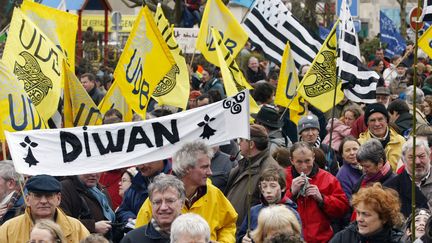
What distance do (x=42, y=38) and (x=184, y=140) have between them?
353 centimetres

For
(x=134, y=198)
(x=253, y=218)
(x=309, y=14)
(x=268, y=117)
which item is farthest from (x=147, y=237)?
(x=309, y=14)

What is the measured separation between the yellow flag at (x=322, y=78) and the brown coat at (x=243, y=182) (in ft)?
10.2

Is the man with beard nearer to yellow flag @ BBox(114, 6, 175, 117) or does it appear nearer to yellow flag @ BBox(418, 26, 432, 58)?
yellow flag @ BBox(418, 26, 432, 58)

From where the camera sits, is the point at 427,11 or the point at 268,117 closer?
the point at 427,11

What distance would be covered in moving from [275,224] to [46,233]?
139cm

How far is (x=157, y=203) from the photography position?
885cm

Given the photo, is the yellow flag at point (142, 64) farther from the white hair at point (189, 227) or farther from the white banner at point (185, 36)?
the white banner at point (185, 36)

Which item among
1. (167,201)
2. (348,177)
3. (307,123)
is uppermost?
(167,201)

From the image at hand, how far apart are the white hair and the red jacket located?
2.49 m

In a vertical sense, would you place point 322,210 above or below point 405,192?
below

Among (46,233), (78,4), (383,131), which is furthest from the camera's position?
(78,4)

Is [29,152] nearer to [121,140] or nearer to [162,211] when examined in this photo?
[121,140]

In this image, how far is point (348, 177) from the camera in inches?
460

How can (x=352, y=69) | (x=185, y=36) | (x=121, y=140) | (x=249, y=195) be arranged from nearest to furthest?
(x=249, y=195) < (x=121, y=140) < (x=352, y=69) < (x=185, y=36)
